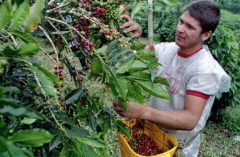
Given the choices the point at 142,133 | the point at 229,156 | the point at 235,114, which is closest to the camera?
the point at 142,133

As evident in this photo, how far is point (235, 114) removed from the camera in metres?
4.42

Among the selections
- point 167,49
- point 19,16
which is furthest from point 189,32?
point 19,16

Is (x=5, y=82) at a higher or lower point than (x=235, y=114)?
higher

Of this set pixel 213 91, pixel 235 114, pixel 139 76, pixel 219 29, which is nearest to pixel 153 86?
pixel 139 76

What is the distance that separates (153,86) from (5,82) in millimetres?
603

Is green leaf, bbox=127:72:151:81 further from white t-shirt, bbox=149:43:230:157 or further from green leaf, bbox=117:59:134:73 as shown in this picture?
white t-shirt, bbox=149:43:230:157

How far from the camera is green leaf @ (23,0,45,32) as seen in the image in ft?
2.52

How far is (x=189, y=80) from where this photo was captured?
176 centimetres

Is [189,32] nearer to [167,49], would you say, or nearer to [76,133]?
[167,49]

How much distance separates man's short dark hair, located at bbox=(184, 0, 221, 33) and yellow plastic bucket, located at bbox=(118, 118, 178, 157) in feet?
2.75

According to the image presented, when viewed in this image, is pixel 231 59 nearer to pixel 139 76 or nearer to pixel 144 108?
pixel 144 108

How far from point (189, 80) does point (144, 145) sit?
1.94 ft

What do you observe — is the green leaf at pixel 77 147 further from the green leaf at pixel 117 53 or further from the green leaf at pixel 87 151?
the green leaf at pixel 117 53

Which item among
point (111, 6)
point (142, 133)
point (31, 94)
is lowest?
point (142, 133)
